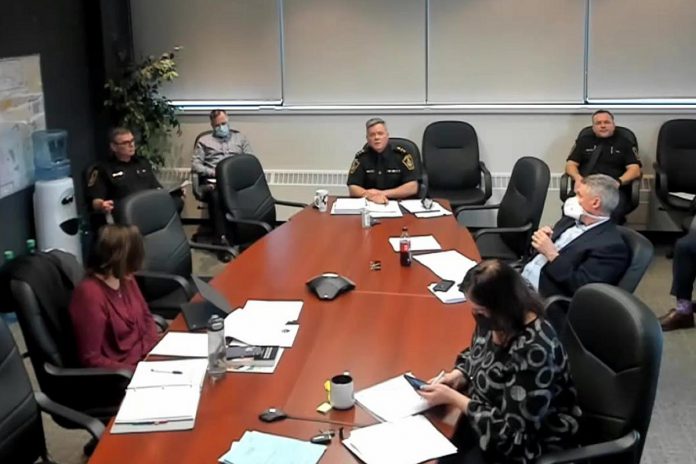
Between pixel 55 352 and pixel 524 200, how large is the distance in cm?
279

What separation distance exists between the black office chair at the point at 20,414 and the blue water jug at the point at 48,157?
11.1 feet

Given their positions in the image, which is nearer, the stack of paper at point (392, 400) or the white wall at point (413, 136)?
the stack of paper at point (392, 400)

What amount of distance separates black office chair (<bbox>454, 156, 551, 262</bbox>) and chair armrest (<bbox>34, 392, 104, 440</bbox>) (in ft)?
8.33

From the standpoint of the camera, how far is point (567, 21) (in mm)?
6359

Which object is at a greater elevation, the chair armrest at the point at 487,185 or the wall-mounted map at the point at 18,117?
the wall-mounted map at the point at 18,117

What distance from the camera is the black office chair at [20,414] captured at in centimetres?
242

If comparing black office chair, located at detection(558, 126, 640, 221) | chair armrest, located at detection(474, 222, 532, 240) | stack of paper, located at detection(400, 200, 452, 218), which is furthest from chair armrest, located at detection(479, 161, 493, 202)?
chair armrest, located at detection(474, 222, 532, 240)

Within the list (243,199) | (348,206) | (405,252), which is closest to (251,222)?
(243,199)

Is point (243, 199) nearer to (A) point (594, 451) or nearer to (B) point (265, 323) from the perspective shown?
(B) point (265, 323)

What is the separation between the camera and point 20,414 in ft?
8.14

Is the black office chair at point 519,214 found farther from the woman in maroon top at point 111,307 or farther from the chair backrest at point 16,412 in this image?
the chair backrest at point 16,412

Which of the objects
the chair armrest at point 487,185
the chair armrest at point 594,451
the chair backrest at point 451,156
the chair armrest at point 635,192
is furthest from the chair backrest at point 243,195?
the chair armrest at point 594,451

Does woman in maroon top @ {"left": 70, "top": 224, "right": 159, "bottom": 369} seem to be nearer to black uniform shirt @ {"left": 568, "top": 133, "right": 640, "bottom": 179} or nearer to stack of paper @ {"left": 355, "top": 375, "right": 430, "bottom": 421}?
stack of paper @ {"left": 355, "top": 375, "right": 430, "bottom": 421}

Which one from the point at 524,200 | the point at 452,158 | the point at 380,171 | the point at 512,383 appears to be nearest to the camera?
the point at 512,383
